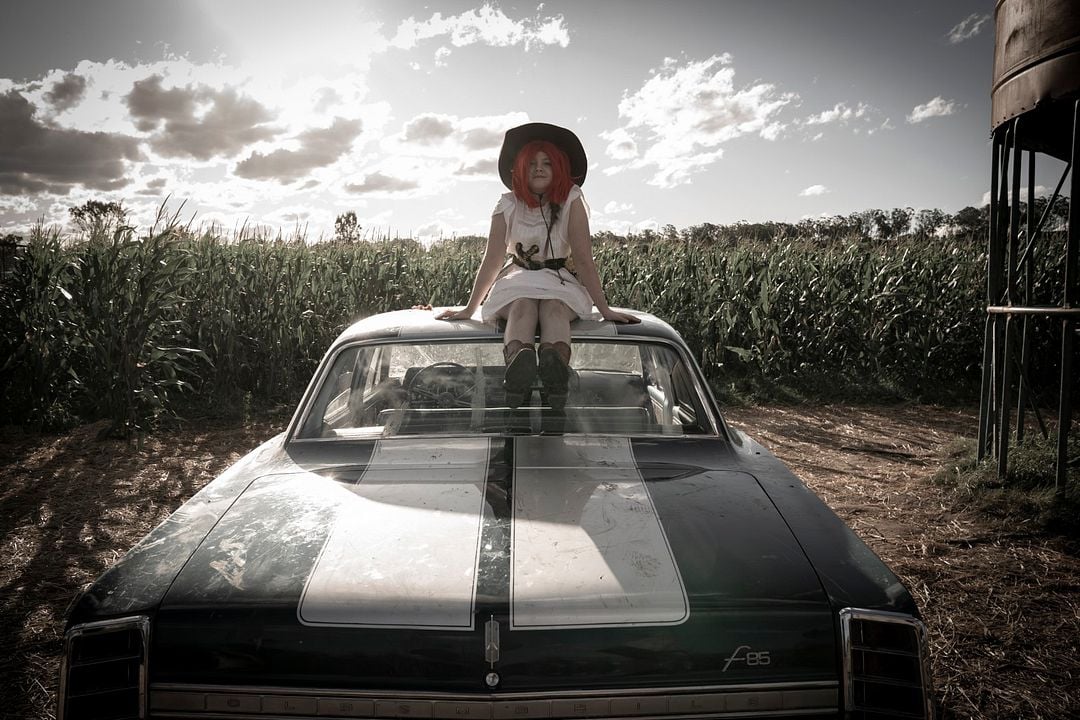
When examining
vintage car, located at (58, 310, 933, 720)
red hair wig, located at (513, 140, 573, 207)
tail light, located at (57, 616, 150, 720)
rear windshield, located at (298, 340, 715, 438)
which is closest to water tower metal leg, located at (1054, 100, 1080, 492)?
rear windshield, located at (298, 340, 715, 438)

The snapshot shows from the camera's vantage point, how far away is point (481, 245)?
1298 cm

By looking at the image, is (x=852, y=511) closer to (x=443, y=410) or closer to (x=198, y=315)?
(x=443, y=410)

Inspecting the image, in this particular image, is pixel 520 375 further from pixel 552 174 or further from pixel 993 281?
pixel 993 281

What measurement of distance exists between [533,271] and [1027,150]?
547 centimetres

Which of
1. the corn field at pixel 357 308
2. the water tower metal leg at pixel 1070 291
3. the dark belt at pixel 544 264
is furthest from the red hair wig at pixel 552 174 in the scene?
the corn field at pixel 357 308

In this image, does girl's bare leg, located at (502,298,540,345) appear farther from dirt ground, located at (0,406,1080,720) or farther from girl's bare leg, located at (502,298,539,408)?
dirt ground, located at (0,406,1080,720)

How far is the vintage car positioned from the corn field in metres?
6.26

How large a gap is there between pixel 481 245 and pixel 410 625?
11.8 meters

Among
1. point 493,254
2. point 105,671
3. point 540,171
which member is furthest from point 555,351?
point 105,671

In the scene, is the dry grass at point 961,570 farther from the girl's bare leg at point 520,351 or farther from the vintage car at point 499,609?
the girl's bare leg at point 520,351

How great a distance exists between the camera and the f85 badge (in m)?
1.48

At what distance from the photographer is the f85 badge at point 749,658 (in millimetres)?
1484

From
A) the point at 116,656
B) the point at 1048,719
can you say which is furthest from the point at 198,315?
the point at 1048,719

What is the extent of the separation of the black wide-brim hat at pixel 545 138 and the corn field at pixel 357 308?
5.04m
